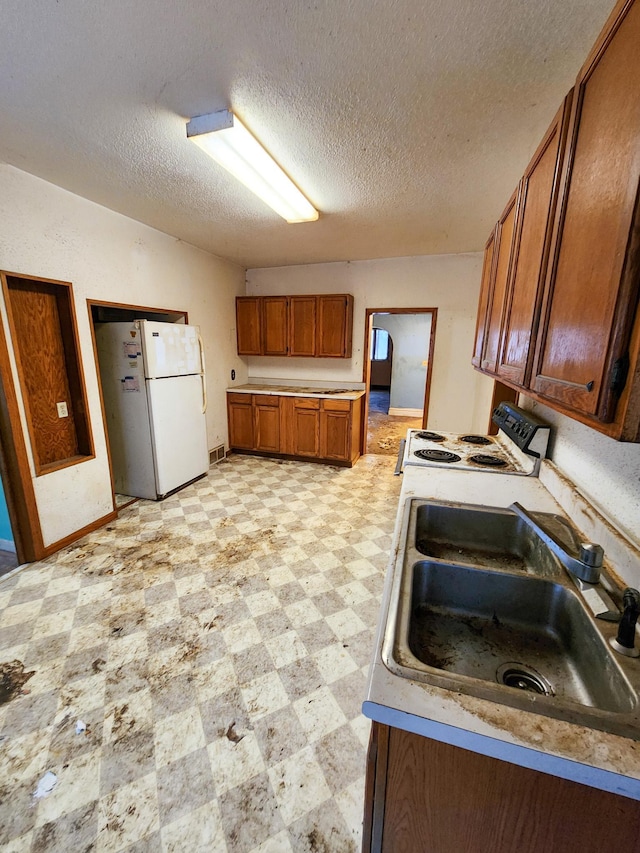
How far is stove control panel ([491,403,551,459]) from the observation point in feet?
5.59

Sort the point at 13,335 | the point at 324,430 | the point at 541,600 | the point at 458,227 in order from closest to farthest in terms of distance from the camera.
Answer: the point at 541,600 < the point at 13,335 < the point at 458,227 < the point at 324,430

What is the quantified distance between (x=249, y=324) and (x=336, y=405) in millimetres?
1707

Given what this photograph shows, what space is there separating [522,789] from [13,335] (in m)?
3.05


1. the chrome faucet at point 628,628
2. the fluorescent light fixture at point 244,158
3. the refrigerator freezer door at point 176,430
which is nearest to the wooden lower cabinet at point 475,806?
the chrome faucet at point 628,628

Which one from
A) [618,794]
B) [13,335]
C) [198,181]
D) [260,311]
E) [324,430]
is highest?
[198,181]

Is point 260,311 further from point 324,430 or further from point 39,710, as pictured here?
point 39,710

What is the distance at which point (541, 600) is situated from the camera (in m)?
0.98

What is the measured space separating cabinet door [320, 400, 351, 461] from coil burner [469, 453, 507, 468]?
212 centimetres

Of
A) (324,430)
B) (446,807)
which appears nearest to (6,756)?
(446,807)

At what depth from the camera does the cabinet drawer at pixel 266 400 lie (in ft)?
14.3

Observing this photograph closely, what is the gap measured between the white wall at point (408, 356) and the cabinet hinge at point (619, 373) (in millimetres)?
6738

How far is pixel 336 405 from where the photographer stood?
412cm

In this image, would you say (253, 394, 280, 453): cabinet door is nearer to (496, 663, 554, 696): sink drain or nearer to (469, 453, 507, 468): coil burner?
(469, 453, 507, 468): coil burner

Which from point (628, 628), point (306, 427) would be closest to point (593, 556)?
point (628, 628)
